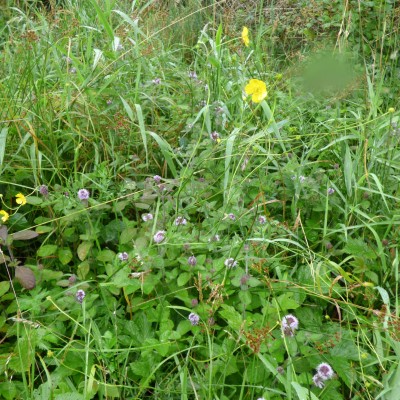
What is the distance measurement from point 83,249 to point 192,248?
1.18 feet

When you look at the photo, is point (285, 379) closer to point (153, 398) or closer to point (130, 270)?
point (153, 398)

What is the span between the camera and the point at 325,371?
1292 millimetres

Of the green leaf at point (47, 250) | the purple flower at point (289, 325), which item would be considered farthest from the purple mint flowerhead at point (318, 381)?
the green leaf at point (47, 250)

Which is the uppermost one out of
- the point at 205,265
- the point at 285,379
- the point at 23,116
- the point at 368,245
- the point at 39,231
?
the point at 23,116

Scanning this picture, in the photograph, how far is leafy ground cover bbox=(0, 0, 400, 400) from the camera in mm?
1359

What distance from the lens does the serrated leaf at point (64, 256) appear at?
170 centimetres

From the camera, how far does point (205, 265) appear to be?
62.2 inches

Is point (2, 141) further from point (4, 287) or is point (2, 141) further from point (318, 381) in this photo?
point (318, 381)

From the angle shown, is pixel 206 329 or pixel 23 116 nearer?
pixel 206 329

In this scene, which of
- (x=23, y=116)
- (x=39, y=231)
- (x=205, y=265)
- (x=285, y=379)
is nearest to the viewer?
(x=285, y=379)

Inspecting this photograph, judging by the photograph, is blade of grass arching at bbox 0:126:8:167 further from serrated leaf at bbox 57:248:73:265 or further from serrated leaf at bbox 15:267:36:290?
serrated leaf at bbox 15:267:36:290

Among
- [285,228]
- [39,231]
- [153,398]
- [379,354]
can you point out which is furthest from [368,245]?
[39,231]

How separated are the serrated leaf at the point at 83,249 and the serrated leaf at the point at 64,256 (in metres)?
0.04

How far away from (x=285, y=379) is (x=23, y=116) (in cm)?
143
